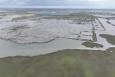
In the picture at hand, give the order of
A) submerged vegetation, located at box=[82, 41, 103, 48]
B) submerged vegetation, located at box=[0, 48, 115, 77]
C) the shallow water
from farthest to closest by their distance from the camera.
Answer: submerged vegetation, located at box=[82, 41, 103, 48] < the shallow water < submerged vegetation, located at box=[0, 48, 115, 77]

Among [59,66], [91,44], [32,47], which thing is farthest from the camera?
[91,44]

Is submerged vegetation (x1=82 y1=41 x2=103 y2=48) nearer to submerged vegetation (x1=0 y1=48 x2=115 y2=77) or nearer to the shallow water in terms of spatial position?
the shallow water

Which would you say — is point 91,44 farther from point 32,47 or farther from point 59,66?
point 59,66

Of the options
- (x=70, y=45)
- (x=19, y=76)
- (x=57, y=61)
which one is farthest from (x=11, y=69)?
(x=70, y=45)

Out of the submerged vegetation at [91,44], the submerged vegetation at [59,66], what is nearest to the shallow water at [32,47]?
the submerged vegetation at [91,44]

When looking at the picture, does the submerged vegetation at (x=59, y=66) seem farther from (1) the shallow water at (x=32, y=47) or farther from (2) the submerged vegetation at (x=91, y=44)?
(2) the submerged vegetation at (x=91, y=44)

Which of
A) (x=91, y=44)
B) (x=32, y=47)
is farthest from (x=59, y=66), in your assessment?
(x=91, y=44)

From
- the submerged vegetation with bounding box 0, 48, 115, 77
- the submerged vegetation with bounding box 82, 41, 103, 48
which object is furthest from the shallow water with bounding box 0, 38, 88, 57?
the submerged vegetation with bounding box 0, 48, 115, 77

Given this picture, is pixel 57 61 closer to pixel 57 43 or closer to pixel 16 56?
pixel 16 56
